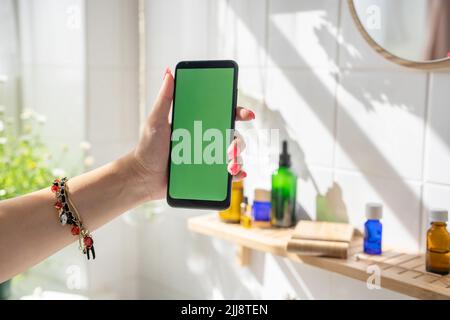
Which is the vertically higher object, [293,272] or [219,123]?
[219,123]

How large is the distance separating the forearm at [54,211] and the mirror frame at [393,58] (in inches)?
19.6

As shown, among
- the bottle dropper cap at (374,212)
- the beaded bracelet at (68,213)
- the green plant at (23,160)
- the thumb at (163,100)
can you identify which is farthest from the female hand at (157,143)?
the green plant at (23,160)

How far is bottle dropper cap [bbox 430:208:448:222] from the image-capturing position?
88 centimetres

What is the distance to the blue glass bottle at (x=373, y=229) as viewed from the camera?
0.99 meters

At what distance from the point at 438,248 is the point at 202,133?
0.44 m

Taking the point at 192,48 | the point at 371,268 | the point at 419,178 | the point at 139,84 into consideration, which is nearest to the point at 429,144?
the point at 419,178

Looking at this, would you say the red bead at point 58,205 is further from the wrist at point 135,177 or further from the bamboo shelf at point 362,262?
the bamboo shelf at point 362,262

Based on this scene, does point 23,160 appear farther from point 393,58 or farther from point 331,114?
point 393,58

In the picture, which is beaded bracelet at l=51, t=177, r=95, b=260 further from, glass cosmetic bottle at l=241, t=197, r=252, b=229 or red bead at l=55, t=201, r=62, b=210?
glass cosmetic bottle at l=241, t=197, r=252, b=229

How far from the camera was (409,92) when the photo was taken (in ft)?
3.30

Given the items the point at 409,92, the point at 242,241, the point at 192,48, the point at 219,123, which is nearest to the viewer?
the point at 219,123
